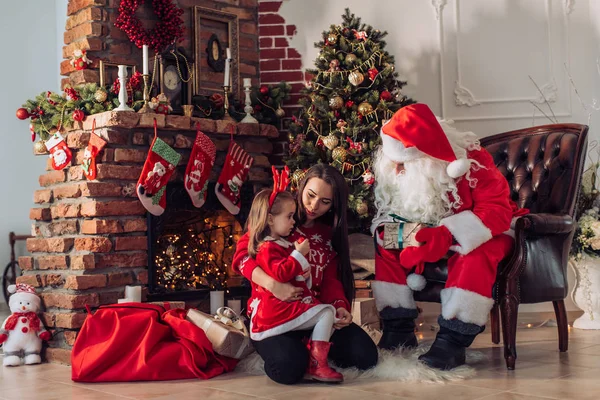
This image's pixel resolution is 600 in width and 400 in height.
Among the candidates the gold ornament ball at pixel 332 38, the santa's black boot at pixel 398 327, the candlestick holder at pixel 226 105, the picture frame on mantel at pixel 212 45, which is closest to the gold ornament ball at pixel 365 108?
the gold ornament ball at pixel 332 38

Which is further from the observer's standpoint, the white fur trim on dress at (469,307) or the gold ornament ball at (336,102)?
the gold ornament ball at (336,102)

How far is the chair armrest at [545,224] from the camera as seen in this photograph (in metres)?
3.24

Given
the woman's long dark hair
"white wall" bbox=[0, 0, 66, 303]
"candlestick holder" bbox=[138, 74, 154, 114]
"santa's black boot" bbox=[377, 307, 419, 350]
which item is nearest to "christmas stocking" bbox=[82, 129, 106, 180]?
"candlestick holder" bbox=[138, 74, 154, 114]

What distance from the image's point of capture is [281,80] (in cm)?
503

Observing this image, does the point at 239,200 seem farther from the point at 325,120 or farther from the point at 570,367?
the point at 570,367

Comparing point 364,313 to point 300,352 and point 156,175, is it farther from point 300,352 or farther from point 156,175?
point 156,175

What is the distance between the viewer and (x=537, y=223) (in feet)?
10.8

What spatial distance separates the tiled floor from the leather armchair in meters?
0.20

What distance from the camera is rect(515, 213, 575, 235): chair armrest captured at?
324cm

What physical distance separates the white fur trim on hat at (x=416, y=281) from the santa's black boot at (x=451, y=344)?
284mm

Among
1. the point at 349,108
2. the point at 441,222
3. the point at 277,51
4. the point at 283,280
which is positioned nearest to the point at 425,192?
the point at 441,222

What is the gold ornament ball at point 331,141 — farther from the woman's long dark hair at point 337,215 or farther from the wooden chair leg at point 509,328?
the wooden chair leg at point 509,328

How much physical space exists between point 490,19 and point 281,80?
1.46 metres

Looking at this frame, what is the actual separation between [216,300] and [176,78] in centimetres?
134
